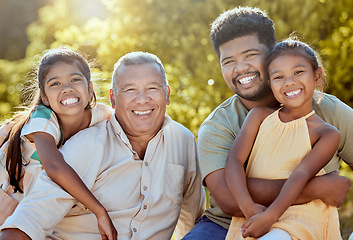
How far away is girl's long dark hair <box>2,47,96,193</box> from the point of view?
3.25 meters

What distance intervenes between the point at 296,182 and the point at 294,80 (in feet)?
1.88

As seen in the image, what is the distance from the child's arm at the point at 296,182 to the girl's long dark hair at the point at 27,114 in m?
A: 1.48

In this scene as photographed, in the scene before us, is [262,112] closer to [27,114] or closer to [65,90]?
[65,90]

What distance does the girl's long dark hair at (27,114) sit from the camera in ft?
10.7

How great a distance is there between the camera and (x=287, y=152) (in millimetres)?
2824

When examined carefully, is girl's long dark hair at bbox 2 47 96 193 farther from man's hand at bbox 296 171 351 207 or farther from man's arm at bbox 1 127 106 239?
man's hand at bbox 296 171 351 207

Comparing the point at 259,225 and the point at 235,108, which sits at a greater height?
the point at 235,108

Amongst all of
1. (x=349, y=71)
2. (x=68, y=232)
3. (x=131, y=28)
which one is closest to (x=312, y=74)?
(x=68, y=232)

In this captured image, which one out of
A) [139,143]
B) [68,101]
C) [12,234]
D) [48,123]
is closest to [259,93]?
[139,143]

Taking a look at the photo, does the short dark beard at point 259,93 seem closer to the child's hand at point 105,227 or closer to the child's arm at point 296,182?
the child's arm at point 296,182

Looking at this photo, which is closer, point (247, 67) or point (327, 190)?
point (327, 190)

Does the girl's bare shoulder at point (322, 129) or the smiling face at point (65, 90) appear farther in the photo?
the smiling face at point (65, 90)

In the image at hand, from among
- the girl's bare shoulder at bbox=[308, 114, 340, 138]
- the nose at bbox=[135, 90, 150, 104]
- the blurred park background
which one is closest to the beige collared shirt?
the nose at bbox=[135, 90, 150, 104]

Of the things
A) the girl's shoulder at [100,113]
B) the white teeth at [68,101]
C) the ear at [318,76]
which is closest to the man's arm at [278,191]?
the ear at [318,76]
